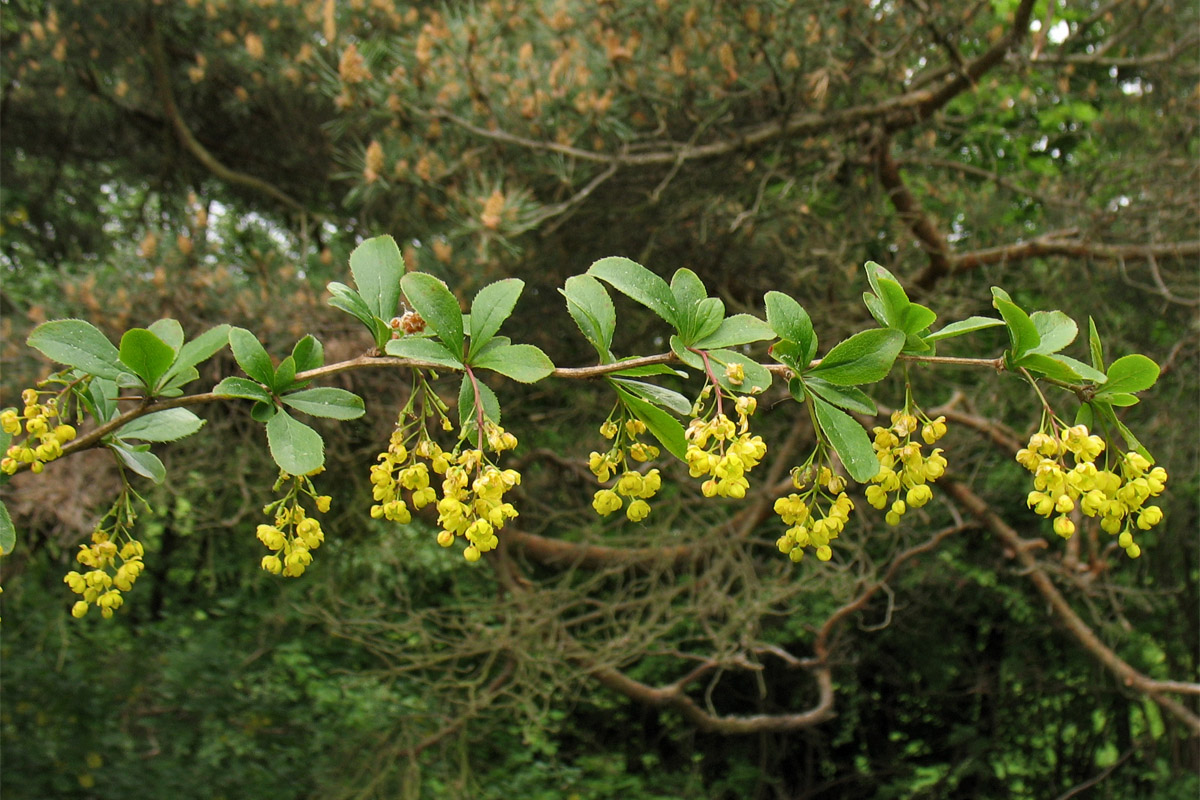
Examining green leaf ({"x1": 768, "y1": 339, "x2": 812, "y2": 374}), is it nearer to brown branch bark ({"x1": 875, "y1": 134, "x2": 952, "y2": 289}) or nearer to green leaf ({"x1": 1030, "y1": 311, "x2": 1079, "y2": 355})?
green leaf ({"x1": 1030, "y1": 311, "x2": 1079, "y2": 355})

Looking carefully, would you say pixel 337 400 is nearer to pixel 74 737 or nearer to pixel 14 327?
pixel 14 327

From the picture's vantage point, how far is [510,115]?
7.83 feet

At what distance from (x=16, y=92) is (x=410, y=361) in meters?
3.92

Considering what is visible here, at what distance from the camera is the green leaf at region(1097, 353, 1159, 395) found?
0.64 meters

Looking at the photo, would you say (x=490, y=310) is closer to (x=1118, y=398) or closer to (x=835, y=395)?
(x=835, y=395)

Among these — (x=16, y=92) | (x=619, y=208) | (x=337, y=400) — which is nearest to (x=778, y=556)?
(x=619, y=208)

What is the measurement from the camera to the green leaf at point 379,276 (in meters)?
0.69

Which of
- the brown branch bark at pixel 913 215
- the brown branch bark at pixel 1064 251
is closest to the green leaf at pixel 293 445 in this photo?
the brown branch bark at pixel 913 215

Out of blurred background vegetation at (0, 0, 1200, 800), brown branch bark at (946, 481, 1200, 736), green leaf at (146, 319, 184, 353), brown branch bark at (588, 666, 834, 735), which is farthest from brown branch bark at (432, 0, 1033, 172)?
green leaf at (146, 319, 184, 353)

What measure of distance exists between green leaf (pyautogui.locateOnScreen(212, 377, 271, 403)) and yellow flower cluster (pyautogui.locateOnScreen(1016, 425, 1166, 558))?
1.74ft

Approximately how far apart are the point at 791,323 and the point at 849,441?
9cm

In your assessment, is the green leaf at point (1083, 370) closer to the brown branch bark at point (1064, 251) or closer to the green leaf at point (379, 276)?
the green leaf at point (379, 276)

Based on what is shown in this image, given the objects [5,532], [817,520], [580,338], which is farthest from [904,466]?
[580,338]

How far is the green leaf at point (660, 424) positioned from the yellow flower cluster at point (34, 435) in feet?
1.30
